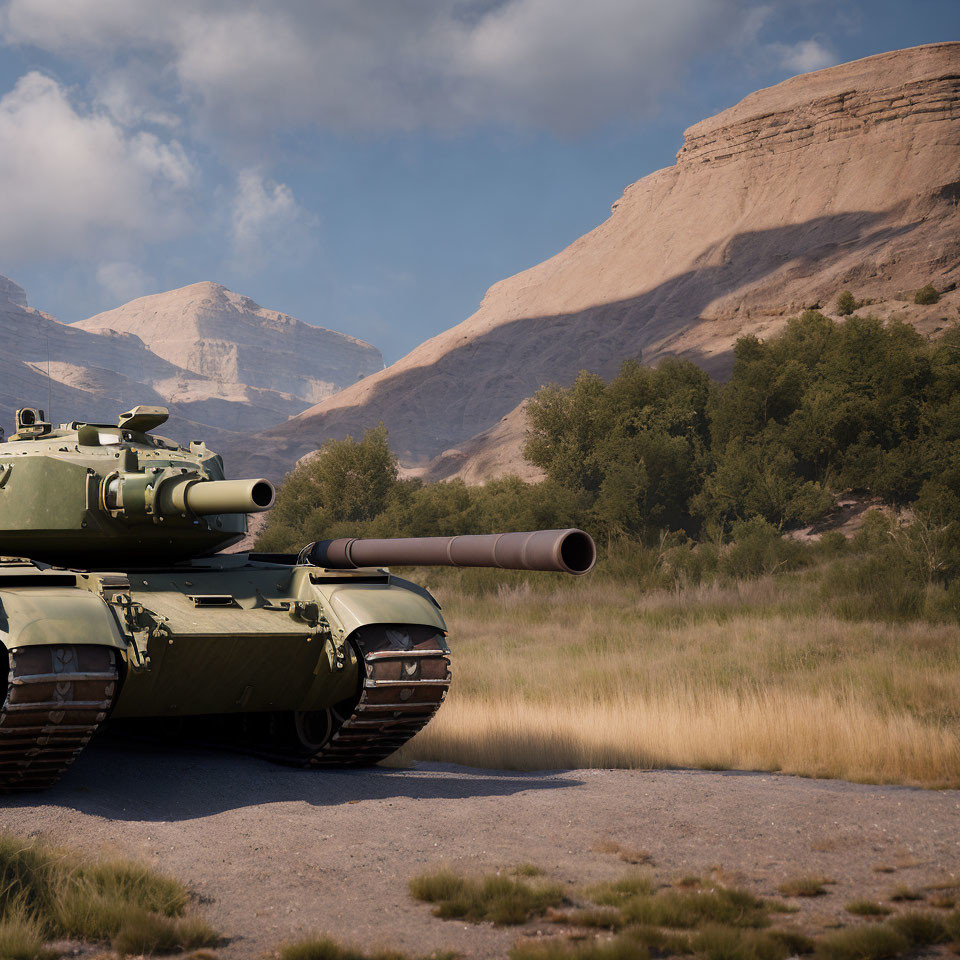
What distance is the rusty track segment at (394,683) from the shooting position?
8195 mm

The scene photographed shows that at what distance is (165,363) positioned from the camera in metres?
156

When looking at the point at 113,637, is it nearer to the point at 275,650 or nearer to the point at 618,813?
the point at 275,650

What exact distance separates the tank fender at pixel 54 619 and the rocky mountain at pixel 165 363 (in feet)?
235

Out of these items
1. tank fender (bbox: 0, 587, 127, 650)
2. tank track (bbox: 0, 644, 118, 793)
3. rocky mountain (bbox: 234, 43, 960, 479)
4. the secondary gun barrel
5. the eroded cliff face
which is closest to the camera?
the secondary gun barrel

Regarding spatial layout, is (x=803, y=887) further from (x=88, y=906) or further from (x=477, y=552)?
(x=88, y=906)

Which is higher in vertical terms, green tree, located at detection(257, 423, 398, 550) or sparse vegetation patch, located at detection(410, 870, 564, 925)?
green tree, located at detection(257, 423, 398, 550)

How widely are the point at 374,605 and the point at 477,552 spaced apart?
185cm

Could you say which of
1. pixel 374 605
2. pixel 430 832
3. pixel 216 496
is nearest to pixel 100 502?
pixel 216 496

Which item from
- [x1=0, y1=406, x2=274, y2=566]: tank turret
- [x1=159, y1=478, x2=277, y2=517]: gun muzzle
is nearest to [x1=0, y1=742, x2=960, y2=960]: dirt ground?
[x1=0, y1=406, x2=274, y2=566]: tank turret

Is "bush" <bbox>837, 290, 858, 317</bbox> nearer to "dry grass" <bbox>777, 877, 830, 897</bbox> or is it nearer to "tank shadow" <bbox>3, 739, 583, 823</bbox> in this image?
"tank shadow" <bbox>3, 739, 583, 823</bbox>

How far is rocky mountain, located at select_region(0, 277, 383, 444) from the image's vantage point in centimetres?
10338

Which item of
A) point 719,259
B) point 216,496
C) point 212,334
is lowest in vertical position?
point 216,496

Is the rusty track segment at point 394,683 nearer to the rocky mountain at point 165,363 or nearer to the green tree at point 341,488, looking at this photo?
the green tree at point 341,488

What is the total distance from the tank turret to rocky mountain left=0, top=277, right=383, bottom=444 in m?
69.7
